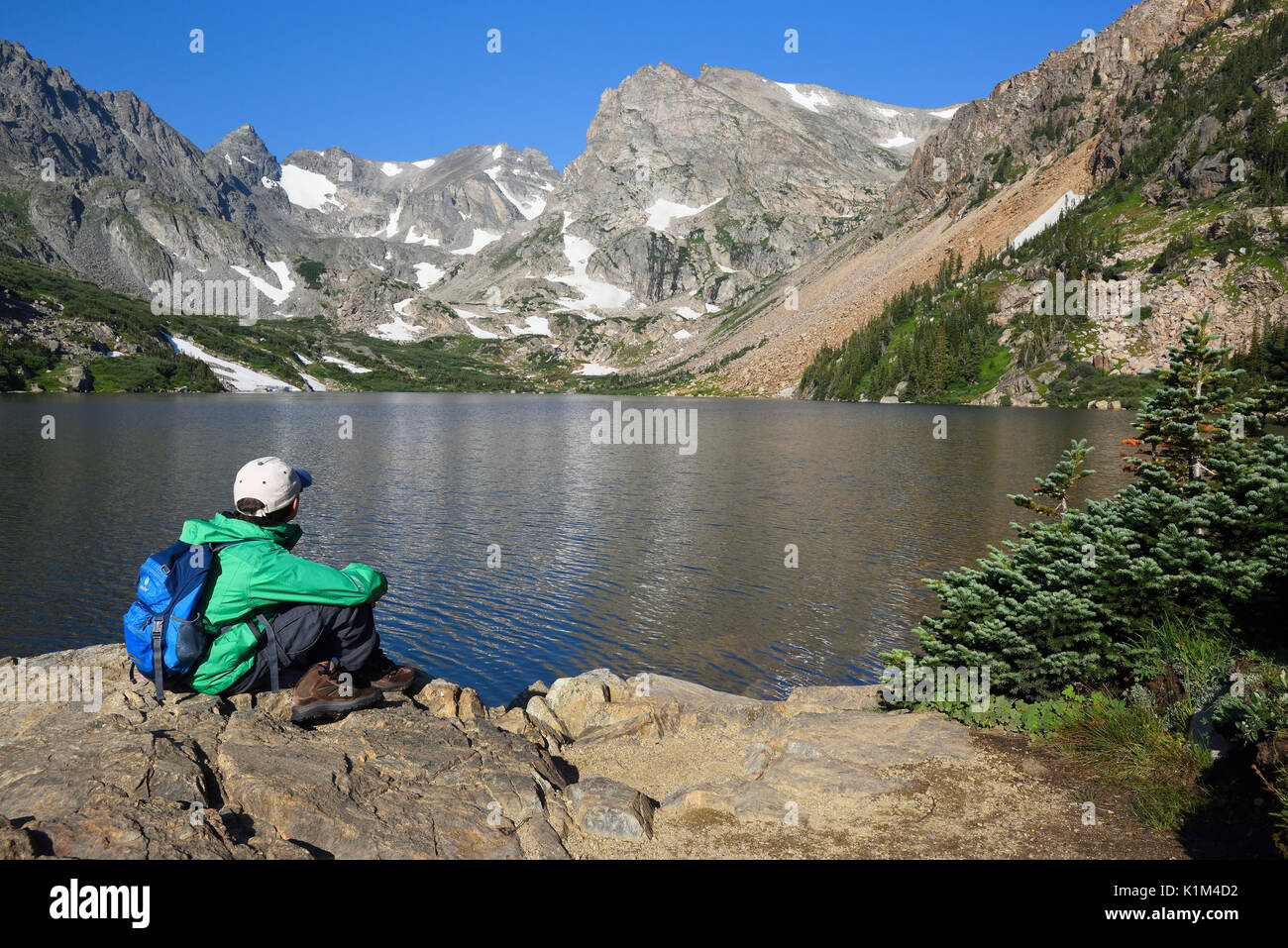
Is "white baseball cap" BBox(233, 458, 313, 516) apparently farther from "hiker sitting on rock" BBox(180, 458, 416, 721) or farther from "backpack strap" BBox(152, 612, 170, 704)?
"backpack strap" BBox(152, 612, 170, 704)

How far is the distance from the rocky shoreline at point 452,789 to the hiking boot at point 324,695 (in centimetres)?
21

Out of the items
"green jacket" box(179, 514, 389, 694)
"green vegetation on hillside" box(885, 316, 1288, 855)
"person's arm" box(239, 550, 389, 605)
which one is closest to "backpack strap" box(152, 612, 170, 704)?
"green jacket" box(179, 514, 389, 694)

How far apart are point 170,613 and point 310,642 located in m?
1.59

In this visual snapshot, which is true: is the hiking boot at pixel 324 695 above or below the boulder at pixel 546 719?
above

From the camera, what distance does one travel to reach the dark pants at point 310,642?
9.33 meters

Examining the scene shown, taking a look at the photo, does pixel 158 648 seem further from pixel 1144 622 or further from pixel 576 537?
pixel 576 537

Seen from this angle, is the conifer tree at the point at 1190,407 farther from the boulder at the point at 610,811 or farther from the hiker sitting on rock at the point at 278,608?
the hiker sitting on rock at the point at 278,608

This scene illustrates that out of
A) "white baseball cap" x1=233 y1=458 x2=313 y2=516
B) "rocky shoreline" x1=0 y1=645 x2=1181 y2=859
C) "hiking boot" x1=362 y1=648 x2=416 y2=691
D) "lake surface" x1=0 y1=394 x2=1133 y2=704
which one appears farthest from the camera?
"lake surface" x1=0 y1=394 x2=1133 y2=704

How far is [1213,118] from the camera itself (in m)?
185

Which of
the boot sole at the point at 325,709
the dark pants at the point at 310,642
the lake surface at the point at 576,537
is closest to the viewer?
the boot sole at the point at 325,709

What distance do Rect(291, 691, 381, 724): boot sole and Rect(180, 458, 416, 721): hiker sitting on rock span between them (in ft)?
0.04

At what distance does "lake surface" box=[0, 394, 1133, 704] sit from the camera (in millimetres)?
24484

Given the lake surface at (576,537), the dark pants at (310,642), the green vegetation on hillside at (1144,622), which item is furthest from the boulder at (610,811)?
the lake surface at (576,537)

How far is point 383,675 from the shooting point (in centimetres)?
1075
